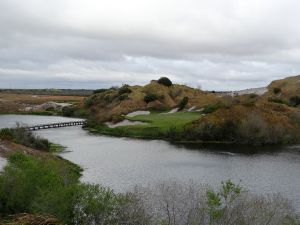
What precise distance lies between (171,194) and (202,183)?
18.8 m

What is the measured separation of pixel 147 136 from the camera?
11956cm

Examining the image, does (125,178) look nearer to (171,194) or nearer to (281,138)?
(171,194)

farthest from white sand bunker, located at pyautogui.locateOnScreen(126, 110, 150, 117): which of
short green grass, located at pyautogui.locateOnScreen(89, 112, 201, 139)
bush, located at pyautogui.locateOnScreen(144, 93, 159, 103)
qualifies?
short green grass, located at pyautogui.locateOnScreen(89, 112, 201, 139)

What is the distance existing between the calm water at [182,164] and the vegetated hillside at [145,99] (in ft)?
178

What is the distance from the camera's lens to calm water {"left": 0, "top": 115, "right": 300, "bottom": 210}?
2298 inches

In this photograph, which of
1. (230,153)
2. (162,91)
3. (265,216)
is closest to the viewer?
(265,216)

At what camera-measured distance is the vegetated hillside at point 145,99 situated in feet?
529

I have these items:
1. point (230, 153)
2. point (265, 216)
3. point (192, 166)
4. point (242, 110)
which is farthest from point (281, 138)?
point (265, 216)

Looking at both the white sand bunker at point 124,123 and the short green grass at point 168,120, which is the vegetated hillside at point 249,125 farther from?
the white sand bunker at point 124,123

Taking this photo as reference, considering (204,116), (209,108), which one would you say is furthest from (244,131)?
(209,108)

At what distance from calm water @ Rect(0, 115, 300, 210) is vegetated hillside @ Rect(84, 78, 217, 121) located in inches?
2140

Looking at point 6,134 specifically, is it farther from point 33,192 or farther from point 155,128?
point 33,192

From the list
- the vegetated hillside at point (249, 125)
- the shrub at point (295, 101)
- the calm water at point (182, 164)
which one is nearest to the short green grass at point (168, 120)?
the vegetated hillside at point (249, 125)

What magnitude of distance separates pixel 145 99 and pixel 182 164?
95.3 m
